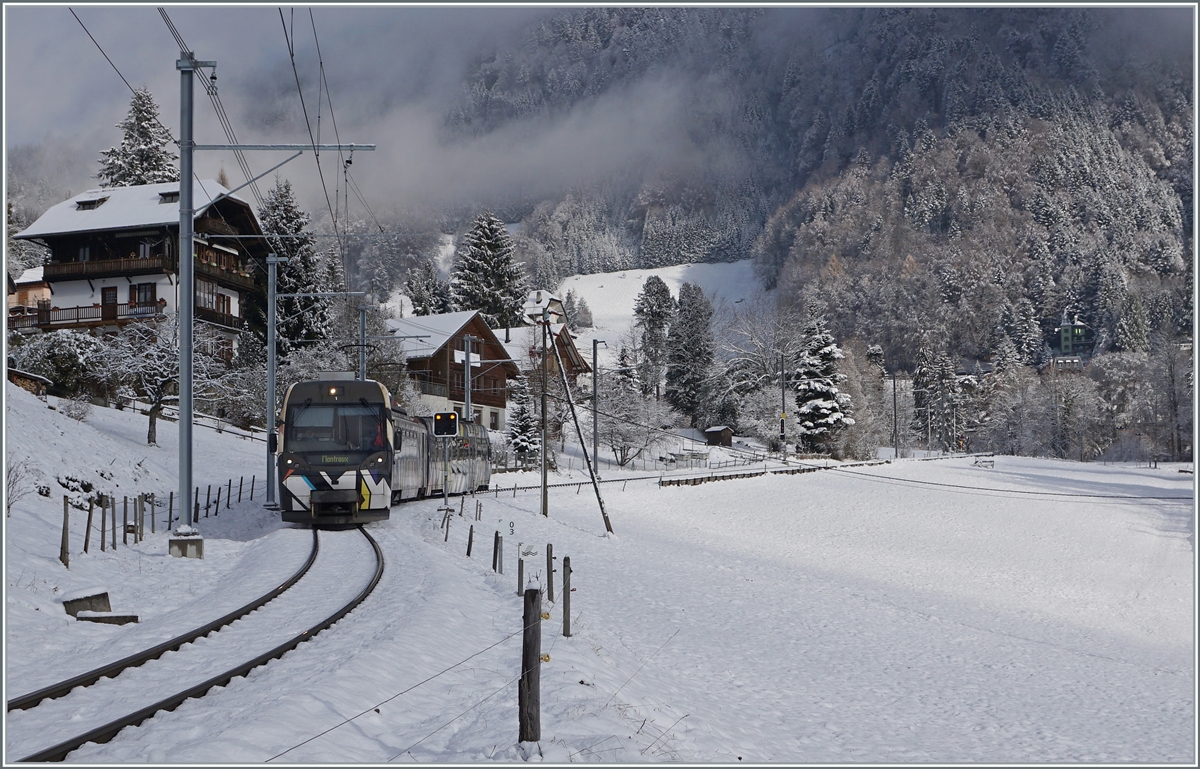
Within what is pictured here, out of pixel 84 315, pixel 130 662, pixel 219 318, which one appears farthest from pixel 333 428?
pixel 84 315

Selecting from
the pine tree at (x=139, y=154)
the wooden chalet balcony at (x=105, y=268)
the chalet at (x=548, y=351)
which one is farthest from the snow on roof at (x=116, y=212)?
the chalet at (x=548, y=351)

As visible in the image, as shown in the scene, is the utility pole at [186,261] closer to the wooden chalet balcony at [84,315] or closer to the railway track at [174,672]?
the railway track at [174,672]

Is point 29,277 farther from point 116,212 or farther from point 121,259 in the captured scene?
point 121,259

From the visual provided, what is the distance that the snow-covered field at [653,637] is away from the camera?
25.7ft

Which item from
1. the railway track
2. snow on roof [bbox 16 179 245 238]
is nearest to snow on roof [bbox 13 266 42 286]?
snow on roof [bbox 16 179 245 238]

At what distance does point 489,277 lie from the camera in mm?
105812

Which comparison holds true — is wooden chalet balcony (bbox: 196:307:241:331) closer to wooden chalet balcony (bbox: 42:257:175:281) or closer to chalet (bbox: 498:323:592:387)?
wooden chalet balcony (bbox: 42:257:175:281)

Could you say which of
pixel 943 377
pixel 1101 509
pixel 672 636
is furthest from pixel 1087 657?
pixel 943 377

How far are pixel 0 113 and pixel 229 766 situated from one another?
8510 mm

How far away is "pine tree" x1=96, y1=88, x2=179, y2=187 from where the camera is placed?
73938 mm

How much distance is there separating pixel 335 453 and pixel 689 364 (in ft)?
270

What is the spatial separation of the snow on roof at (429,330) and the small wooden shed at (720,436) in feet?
89.1

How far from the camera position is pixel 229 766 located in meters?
5.85

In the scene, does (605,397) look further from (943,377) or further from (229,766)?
(943,377)
